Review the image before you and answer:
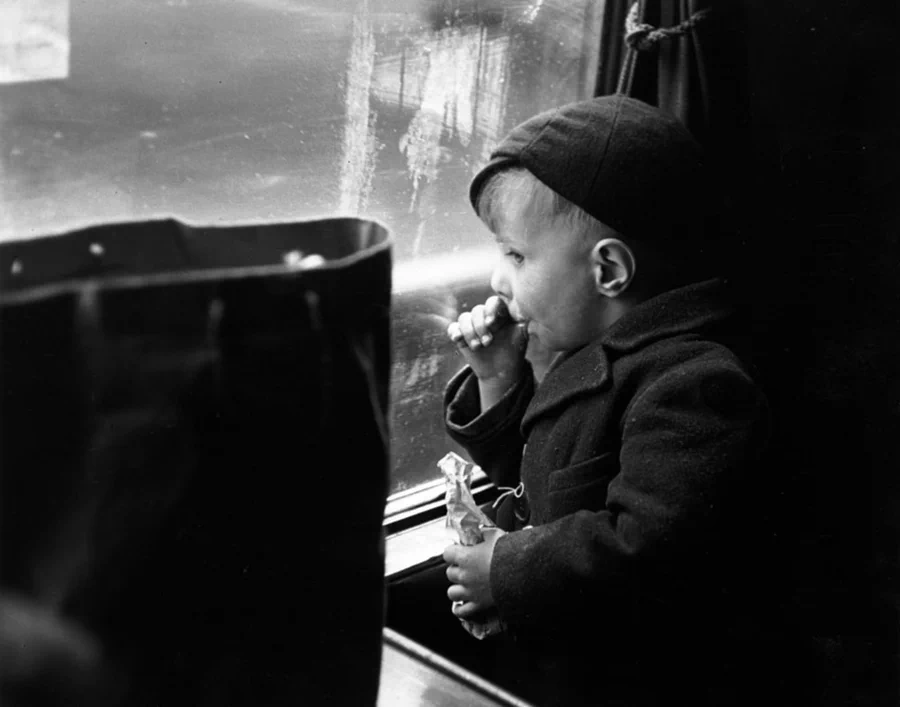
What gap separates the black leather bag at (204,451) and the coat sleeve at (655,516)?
0.35m

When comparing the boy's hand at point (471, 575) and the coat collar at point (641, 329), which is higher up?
the coat collar at point (641, 329)

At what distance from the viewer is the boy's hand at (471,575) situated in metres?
1.26

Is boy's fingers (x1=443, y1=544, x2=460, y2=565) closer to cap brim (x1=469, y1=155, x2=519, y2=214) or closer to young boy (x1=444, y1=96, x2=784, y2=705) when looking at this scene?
young boy (x1=444, y1=96, x2=784, y2=705)

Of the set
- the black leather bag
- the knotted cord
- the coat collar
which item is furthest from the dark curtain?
the black leather bag

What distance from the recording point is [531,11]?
159cm

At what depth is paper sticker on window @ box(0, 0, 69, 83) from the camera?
90cm

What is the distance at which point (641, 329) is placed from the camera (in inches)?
50.6

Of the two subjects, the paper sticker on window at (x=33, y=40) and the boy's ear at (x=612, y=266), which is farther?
the boy's ear at (x=612, y=266)

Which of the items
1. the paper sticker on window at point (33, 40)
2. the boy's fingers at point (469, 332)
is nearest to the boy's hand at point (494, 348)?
the boy's fingers at point (469, 332)

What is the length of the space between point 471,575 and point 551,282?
1.29 ft

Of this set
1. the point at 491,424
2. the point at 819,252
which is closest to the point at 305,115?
the point at 491,424

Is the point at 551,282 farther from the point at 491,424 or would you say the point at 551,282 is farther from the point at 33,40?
the point at 33,40

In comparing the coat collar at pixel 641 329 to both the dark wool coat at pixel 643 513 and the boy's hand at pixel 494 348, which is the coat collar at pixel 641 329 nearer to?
the dark wool coat at pixel 643 513

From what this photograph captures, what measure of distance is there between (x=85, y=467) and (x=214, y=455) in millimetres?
100
